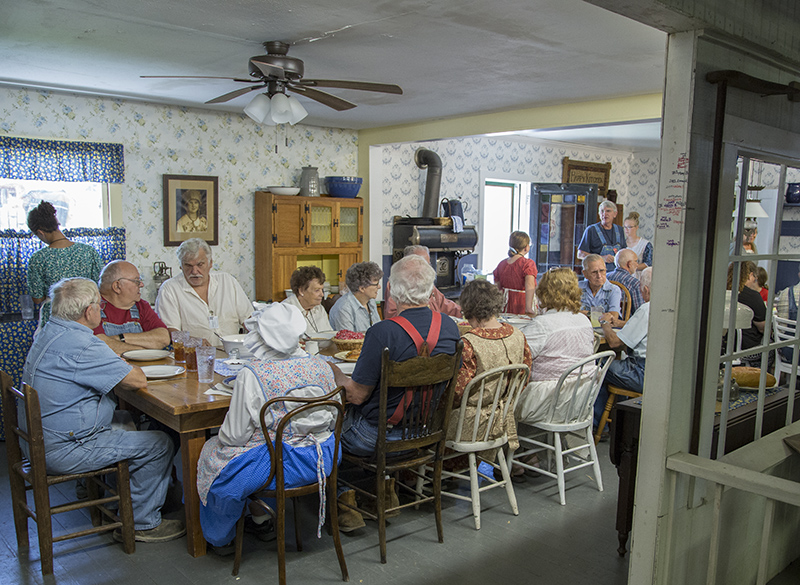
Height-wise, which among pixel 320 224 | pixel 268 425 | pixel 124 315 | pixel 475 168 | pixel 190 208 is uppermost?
pixel 475 168

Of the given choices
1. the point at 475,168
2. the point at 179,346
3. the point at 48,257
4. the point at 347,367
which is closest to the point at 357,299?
the point at 347,367

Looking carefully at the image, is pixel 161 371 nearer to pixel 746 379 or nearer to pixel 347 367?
pixel 347 367

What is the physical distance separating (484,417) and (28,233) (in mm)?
3862

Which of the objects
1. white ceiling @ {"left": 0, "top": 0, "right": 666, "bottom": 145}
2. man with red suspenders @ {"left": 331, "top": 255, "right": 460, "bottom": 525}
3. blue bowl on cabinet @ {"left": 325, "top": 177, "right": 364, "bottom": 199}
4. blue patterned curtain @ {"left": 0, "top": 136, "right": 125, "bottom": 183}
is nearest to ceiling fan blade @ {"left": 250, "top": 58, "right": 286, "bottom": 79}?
white ceiling @ {"left": 0, "top": 0, "right": 666, "bottom": 145}

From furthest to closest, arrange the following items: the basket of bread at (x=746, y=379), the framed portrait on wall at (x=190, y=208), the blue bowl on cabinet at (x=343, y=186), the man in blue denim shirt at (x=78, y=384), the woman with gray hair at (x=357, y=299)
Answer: the blue bowl on cabinet at (x=343, y=186) → the framed portrait on wall at (x=190, y=208) → the woman with gray hair at (x=357, y=299) → the man in blue denim shirt at (x=78, y=384) → the basket of bread at (x=746, y=379)

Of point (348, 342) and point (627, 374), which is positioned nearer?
point (348, 342)

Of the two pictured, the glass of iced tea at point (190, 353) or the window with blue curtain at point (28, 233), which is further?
the window with blue curtain at point (28, 233)

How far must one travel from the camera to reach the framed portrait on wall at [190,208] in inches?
224

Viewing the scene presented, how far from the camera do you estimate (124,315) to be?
3.85 metres

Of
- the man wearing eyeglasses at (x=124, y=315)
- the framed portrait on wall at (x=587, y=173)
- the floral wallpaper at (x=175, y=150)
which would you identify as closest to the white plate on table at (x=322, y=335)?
the man wearing eyeglasses at (x=124, y=315)

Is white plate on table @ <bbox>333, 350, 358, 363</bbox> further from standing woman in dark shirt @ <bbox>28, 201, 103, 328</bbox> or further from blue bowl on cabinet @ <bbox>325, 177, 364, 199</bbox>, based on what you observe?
blue bowl on cabinet @ <bbox>325, 177, 364, 199</bbox>

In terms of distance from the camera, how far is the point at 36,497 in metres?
2.72

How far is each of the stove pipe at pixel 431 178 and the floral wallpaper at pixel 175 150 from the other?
0.90 meters

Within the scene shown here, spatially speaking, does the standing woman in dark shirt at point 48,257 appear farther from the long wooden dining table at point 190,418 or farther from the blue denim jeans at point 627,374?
the blue denim jeans at point 627,374
